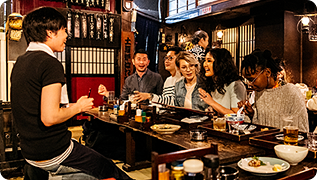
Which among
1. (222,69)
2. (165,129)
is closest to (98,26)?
(222,69)

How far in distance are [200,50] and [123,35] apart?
147 inches

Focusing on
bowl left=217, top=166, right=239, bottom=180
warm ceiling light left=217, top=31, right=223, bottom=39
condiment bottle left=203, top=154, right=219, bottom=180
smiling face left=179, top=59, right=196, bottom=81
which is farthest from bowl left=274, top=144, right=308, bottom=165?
warm ceiling light left=217, top=31, right=223, bottom=39

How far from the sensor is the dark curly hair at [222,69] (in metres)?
2.99

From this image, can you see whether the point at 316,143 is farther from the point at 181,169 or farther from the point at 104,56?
the point at 104,56

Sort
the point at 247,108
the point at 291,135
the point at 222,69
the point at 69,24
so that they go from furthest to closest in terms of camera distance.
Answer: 1. the point at 69,24
2. the point at 222,69
3. the point at 247,108
4. the point at 291,135

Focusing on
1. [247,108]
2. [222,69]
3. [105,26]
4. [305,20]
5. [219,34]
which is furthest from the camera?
[219,34]

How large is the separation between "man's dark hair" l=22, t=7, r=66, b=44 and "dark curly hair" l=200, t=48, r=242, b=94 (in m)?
1.82

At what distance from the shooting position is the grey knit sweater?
2.28 meters

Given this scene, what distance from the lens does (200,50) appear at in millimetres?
4723

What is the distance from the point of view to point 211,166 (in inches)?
49.4

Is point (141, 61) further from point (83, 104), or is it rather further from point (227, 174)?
point (227, 174)

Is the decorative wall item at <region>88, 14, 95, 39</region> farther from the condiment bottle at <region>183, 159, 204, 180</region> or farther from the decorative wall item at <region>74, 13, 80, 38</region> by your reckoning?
the condiment bottle at <region>183, 159, 204, 180</region>

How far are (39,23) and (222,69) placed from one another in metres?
1.95

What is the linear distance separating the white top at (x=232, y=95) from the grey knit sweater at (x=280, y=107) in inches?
15.1
